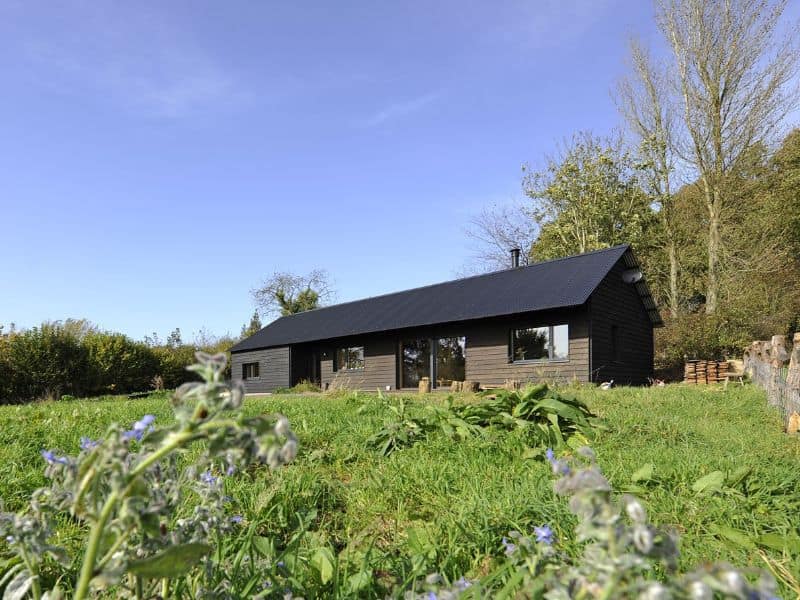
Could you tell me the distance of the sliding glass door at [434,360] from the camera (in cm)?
1986

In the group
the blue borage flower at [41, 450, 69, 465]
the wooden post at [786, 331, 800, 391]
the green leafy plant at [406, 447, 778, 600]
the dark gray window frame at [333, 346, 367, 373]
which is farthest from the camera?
the dark gray window frame at [333, 346, 367, 373]

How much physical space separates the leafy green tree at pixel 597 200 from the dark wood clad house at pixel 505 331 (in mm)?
8619

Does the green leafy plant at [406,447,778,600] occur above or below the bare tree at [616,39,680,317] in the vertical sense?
below

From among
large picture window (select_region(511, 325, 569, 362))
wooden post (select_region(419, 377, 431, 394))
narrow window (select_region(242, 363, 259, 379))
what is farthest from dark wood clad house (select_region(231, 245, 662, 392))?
narrow window (select_region(242, 363, 259, 379))

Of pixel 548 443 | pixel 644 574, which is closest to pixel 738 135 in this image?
pixel 548 443

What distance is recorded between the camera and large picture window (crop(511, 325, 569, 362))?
1706 centimetres

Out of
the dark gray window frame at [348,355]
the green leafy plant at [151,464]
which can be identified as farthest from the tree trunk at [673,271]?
the green leafy plant at [151,464]

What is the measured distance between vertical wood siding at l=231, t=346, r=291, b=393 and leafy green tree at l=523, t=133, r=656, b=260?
1583 centimetres

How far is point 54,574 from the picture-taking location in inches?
93.6

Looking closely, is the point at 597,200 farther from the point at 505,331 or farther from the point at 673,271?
the point at 505,331

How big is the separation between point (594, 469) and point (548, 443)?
3.67 m

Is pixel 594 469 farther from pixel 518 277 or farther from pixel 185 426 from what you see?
pixel 518 277

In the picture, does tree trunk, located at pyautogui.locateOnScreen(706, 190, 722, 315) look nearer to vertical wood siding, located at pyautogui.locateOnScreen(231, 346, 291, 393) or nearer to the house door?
the house door

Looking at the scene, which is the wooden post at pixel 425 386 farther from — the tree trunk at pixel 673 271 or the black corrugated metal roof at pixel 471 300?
A: the tree trunk at pixel 673 271
